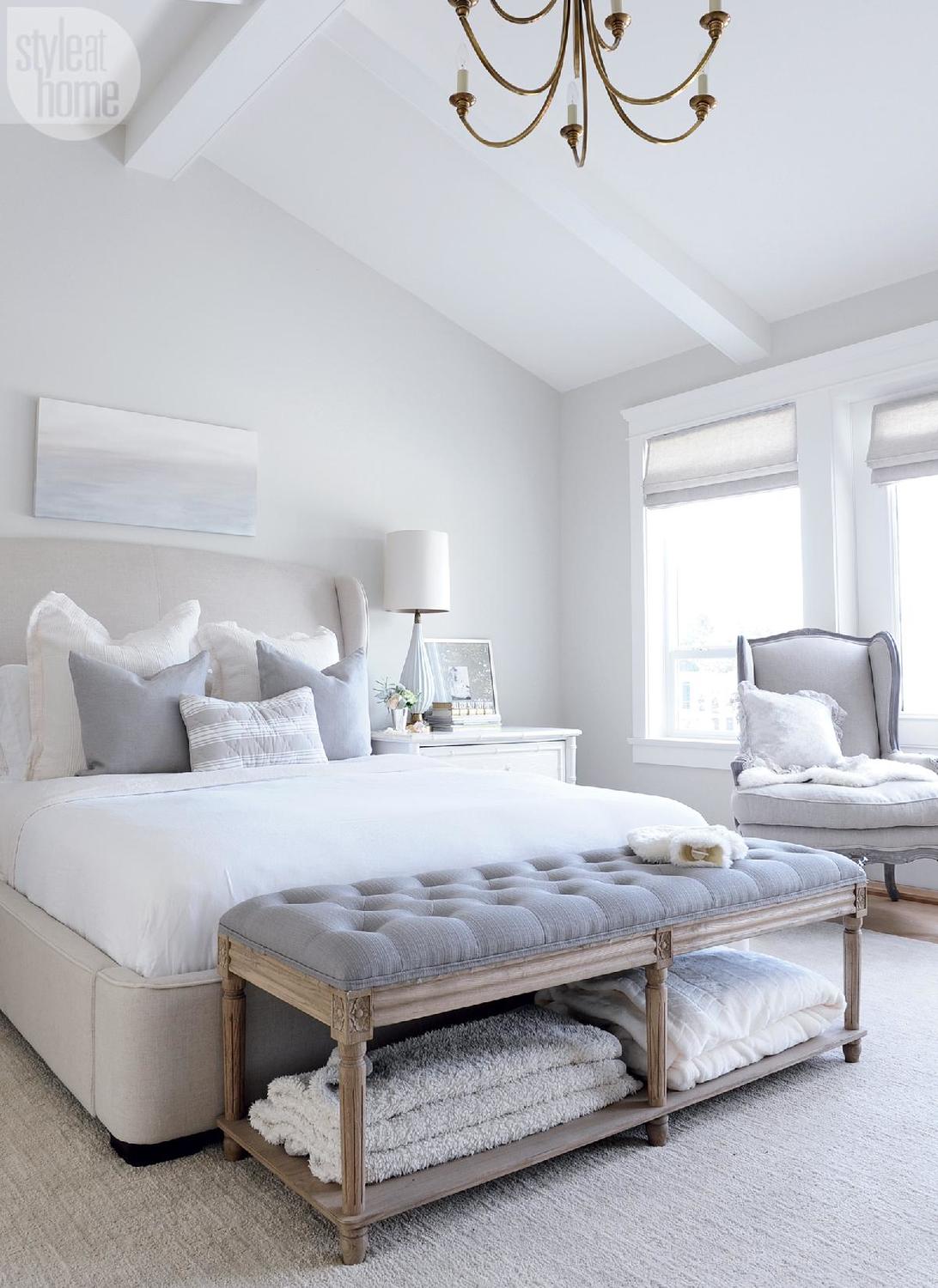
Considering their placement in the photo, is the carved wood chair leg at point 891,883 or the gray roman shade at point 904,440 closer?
the carved wood chair leg at point 891,883

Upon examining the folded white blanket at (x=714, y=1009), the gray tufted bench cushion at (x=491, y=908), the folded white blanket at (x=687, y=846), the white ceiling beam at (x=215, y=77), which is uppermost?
the white ceiling beam at (x=215, y=77)

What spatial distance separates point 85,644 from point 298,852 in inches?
61.5

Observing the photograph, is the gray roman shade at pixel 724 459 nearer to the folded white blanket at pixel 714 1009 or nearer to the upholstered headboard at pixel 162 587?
the upholstered headboard at pixel 162 587

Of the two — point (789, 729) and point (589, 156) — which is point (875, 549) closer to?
point (789, 729)

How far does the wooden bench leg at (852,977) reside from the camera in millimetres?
2365

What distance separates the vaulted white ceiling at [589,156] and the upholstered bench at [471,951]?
260 cm

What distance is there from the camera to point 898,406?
4.25m

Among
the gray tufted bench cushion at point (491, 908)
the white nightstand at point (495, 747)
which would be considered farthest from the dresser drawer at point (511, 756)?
the gray tufted bench cushion at point (491, 908)

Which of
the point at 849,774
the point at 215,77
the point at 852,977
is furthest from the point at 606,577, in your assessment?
the point at 852,977

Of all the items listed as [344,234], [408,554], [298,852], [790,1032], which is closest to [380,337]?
[344,234]

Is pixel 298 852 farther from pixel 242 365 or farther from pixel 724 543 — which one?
pixel 724 543

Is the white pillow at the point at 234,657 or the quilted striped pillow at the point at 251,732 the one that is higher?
the white pillow at the point at 234,657

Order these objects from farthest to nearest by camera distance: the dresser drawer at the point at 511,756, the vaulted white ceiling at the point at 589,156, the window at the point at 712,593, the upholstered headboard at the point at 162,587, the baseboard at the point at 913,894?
the window at the point at 712,593 → the dresser drawer at the point at 511,756 → the baseboard at the point at 913,894 → the upholstered headboard at the point at 162,587 → the vaulted white ceiling at the point at 589,156

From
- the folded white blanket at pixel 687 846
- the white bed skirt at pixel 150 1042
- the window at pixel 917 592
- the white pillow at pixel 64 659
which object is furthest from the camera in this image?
the window at pixel 917 592
